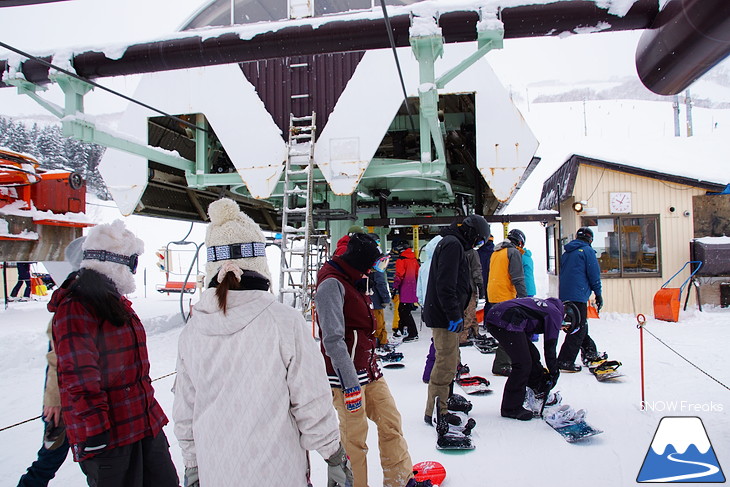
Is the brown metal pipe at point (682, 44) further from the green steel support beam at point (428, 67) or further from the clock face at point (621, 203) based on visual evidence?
the clock face at point (621, 203)

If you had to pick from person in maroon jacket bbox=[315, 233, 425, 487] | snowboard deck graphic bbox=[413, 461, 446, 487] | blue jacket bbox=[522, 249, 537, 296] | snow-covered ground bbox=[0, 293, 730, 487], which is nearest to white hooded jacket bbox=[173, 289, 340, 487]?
person in maroon jacket bbox=[315, 233, 425, 487]

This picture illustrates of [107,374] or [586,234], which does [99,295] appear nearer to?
[107,374]

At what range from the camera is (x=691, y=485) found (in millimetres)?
2947

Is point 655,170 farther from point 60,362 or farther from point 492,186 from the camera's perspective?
point 60,362

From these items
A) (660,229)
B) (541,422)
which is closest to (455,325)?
(541,422)

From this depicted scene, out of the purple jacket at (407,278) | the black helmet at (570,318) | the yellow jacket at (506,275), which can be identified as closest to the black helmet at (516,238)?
the yellow jacket at (506,275)

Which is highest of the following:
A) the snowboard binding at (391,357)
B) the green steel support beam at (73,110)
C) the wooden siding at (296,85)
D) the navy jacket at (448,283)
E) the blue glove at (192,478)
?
the wooden siding at (296,85)

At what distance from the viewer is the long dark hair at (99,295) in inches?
85.0

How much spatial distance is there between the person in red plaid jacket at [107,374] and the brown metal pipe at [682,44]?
10.5 ft

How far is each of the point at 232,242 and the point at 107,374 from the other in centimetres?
99

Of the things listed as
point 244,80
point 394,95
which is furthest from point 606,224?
point 244,80

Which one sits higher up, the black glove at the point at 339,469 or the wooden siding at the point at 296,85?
the wooden siding at the point at 296,85

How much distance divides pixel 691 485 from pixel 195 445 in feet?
10.2

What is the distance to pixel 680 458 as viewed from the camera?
3.17m
